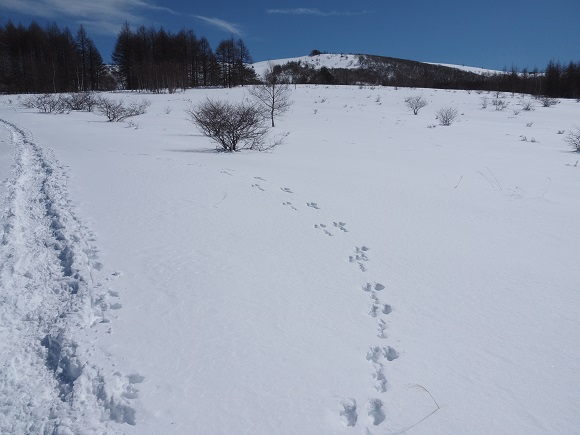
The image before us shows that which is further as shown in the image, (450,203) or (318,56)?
(318,56)

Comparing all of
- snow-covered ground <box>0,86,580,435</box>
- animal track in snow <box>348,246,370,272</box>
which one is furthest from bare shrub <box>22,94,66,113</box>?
animal track in snow <box>348,246,370,272</box>

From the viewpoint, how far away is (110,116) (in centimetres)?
2019

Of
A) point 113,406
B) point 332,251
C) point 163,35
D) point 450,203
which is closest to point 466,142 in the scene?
point 450,203

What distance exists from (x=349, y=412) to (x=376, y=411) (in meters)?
0.16

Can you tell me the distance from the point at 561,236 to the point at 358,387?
14.4 ft

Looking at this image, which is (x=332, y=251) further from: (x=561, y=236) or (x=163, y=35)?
(x=163, y=35)

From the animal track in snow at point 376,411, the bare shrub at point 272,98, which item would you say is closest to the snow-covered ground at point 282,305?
the animal track in snow at point 376,411

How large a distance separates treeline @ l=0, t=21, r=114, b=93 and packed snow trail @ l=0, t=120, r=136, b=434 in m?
45.6

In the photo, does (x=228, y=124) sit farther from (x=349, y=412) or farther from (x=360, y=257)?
(x=349, y=412)

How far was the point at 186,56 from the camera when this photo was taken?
49.7 meters

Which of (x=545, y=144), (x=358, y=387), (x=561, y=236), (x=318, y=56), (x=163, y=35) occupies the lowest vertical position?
(x=358, y=387)

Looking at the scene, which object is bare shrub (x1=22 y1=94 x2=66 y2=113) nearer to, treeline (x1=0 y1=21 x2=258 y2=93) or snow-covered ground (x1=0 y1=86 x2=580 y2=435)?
treeline (x1=0 y1=21 x2=258 y2=93)

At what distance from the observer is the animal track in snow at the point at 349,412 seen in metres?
2.02

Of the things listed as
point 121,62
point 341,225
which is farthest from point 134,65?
point 341,225
